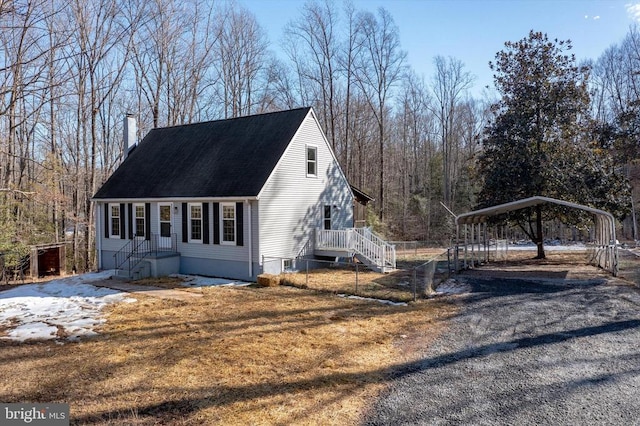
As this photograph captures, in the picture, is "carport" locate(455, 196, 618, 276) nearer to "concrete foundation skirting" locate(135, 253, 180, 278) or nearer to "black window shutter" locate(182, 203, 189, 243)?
"black window shutter" locate(182, 203, 189, 243)

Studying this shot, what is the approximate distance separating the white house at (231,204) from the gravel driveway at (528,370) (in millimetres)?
7291

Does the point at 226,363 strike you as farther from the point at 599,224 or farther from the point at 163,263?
the point at 599,224

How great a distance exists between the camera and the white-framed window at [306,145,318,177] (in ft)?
56.9

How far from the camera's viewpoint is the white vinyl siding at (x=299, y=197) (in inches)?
595

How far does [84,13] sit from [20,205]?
1065 centimetres

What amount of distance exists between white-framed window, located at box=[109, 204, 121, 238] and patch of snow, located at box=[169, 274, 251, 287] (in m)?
4.39

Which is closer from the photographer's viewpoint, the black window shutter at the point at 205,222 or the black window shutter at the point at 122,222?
the black window shutter at the point at 205,222

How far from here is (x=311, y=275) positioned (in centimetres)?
1553

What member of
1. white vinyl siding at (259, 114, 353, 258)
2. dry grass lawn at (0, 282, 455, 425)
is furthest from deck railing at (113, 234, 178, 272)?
Result: dry grass lawn at (0, 282, 455, 425)

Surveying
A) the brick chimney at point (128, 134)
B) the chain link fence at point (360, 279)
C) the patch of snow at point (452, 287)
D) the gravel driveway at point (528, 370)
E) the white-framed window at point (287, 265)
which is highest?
the brick chimney at point (128, 134)

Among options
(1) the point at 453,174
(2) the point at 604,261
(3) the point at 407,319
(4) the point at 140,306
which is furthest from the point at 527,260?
(1) the point at 453,174

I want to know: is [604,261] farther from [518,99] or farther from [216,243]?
[216,243]

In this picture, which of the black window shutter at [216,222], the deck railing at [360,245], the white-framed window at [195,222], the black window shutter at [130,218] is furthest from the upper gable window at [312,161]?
the black window shutter at [130,218]

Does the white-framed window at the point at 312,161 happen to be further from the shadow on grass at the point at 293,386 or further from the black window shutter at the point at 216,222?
the shadow on grass at the point at 293,386
